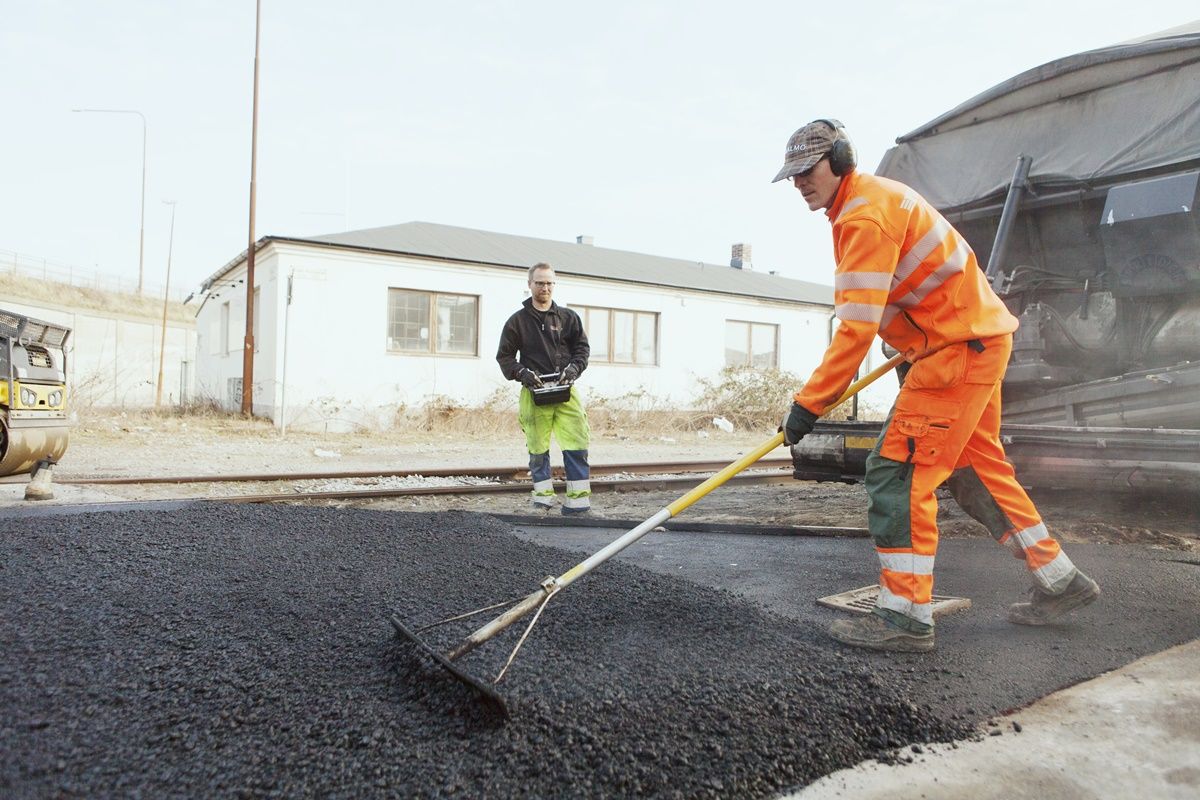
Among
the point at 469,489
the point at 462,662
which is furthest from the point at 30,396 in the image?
the point at 462,662

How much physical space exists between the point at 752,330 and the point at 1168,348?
15.7 m

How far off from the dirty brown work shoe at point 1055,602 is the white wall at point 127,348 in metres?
26.7

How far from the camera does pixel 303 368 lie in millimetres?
14352

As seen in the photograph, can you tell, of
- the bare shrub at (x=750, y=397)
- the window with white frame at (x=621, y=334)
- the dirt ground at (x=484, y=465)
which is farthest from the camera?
the window with white frame at (x=621, y=334)

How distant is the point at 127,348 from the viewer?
3084 cm

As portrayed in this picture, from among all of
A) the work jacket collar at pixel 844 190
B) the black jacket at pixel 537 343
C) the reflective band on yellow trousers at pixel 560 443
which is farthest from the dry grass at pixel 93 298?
the work jacket collar at pixel 844 190

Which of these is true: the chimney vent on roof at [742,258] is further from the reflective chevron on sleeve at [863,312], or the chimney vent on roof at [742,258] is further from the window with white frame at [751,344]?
the reflective chevron on sleeve at [863,312]

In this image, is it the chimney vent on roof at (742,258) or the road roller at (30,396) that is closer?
the road roller at (30,396)

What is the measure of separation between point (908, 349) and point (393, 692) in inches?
79.6

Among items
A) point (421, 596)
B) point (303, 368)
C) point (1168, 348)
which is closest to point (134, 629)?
point (421, 596)

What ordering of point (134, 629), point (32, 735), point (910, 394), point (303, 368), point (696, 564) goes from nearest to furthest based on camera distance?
point (32, 735) < point (134, 629) < point (910, 394) < point (696, 564) < point (303, 368)

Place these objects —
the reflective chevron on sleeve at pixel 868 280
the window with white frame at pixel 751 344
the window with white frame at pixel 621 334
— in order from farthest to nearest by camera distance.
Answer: the window with white frame at pixel 751 344 → the window with white frame at pixel 621 334 → the reflective chevron on sleeve at pixel 868 280

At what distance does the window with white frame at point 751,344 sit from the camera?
1977cm

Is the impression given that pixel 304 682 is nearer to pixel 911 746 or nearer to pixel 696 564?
pixel 911 746
